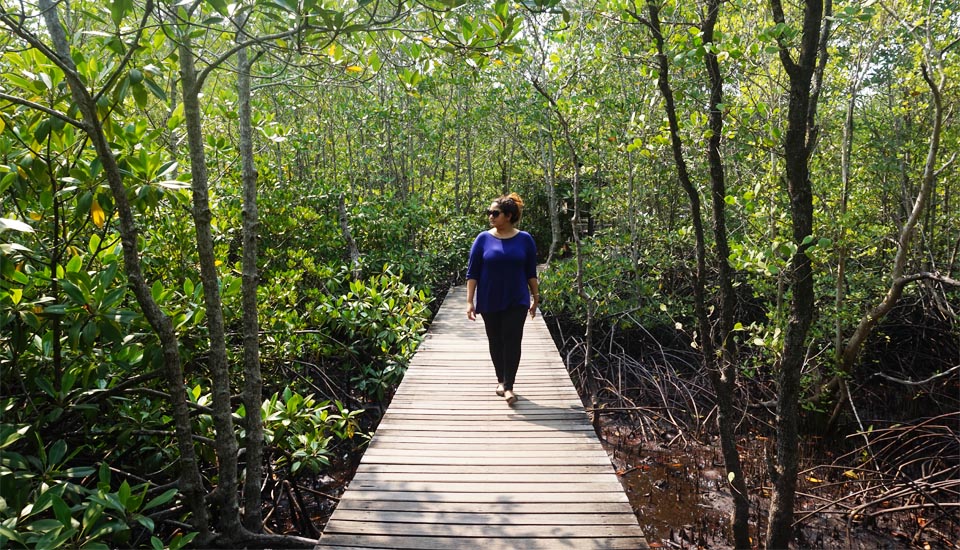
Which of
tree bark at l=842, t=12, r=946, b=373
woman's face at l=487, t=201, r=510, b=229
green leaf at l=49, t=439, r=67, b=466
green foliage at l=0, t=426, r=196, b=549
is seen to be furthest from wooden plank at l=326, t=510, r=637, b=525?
tree bark at l=842, t=12, r=946, b=373

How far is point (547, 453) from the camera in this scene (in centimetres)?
290

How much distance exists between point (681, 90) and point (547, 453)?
9.07ft

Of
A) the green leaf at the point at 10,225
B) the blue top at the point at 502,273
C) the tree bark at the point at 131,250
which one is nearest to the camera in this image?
the green leaf at the point at 10,225

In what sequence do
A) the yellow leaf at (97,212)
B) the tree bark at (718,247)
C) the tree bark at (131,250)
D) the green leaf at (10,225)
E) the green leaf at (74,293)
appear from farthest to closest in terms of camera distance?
the tree bark at (718,247) → the yellow leaf at (97,212) → the green leaf at (74,293) → the tree bark at (131,250) → the green leaf at (10,225)

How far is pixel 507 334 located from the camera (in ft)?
11.9

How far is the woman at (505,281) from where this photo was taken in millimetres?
3588

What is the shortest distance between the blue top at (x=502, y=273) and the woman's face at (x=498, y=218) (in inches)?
3.6

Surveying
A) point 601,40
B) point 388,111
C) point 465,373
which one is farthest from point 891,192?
point 388,111

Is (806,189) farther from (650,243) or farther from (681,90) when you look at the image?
(650,243)

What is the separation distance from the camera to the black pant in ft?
11.8

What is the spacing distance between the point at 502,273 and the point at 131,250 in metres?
2.16

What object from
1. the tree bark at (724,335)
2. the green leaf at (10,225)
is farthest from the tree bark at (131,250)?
the tree bark at (724,335)

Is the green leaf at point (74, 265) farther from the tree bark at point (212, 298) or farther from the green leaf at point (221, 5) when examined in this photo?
the green leaf at point (221, 5)

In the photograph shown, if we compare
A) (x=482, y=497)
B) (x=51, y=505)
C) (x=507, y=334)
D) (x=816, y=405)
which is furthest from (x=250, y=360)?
(x=816, y=405)
